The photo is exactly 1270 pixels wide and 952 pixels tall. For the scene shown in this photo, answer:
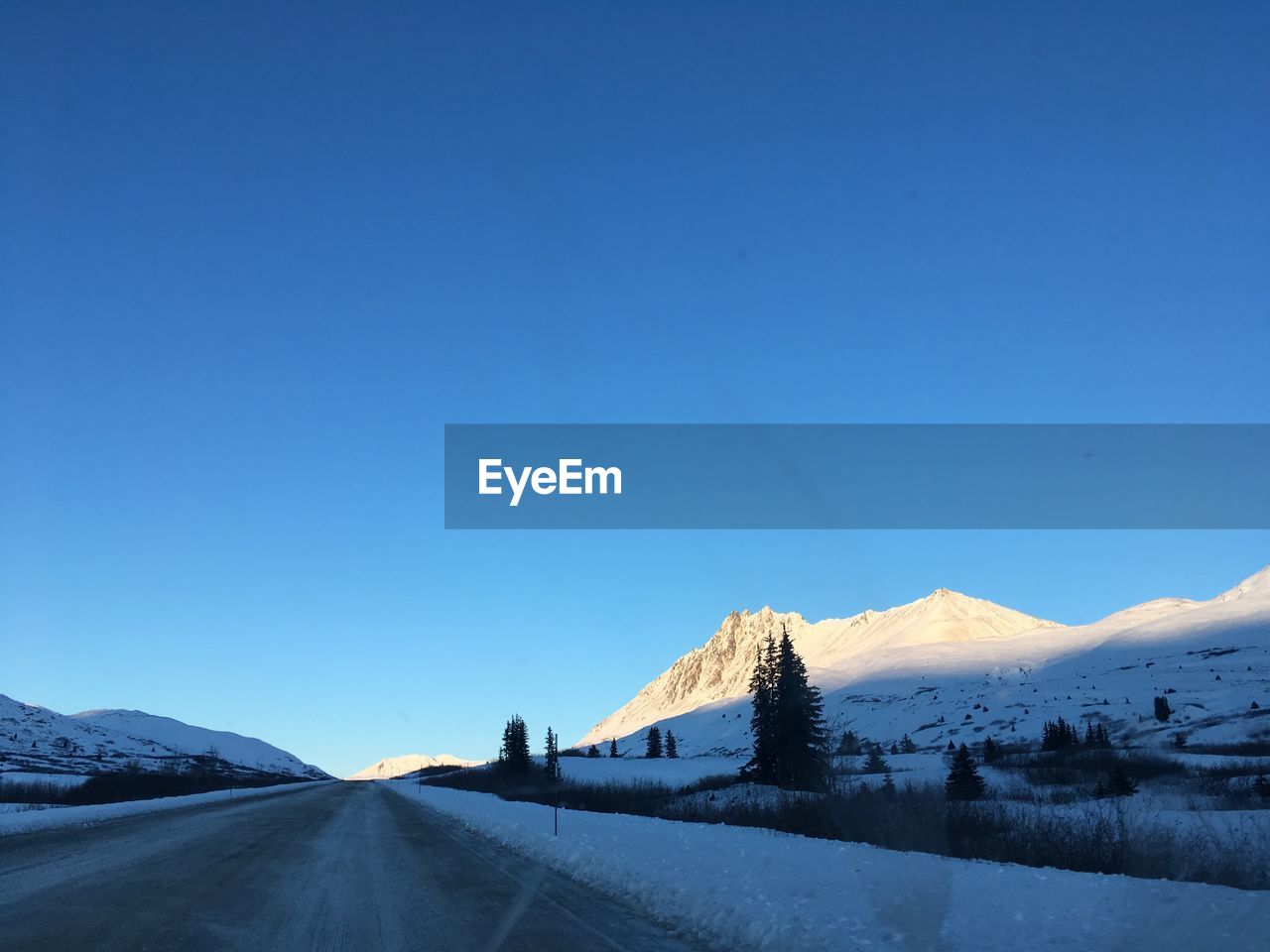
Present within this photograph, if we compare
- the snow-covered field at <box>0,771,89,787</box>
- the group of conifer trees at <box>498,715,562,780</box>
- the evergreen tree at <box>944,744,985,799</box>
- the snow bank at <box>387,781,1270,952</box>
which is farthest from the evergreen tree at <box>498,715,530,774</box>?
the snow bank at <box>387,781,1270,952</box>

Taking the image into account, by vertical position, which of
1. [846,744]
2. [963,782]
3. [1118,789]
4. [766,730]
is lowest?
[963,782]

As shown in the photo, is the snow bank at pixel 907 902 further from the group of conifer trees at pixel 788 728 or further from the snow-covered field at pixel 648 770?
the snow-covered field at pixel 648 770

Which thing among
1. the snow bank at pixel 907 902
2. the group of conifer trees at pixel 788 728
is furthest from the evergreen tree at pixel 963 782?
the snow bank at pixel 907 902

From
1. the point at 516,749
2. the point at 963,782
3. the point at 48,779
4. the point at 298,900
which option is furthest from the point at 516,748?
the point at 298,900

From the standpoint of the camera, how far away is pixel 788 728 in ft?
166

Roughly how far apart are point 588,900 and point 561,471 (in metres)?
13.2

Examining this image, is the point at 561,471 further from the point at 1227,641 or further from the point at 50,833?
the point at 1227,641

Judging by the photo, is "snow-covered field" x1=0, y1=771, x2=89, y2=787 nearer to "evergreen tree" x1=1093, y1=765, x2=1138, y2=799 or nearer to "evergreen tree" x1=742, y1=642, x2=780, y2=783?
"evergreen tree" x1=742, y1=642, x2=780, y2=783

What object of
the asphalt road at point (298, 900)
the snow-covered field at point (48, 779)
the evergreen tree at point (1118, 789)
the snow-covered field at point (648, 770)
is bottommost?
the snow-covered field at point (648, 770)

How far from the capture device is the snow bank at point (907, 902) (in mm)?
8289

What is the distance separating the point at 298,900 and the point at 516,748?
99.2m

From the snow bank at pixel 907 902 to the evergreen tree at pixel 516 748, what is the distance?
8693cm

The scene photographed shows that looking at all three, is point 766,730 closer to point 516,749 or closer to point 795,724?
point 795,724

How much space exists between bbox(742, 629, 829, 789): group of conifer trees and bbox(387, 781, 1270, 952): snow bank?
34.6 meters
